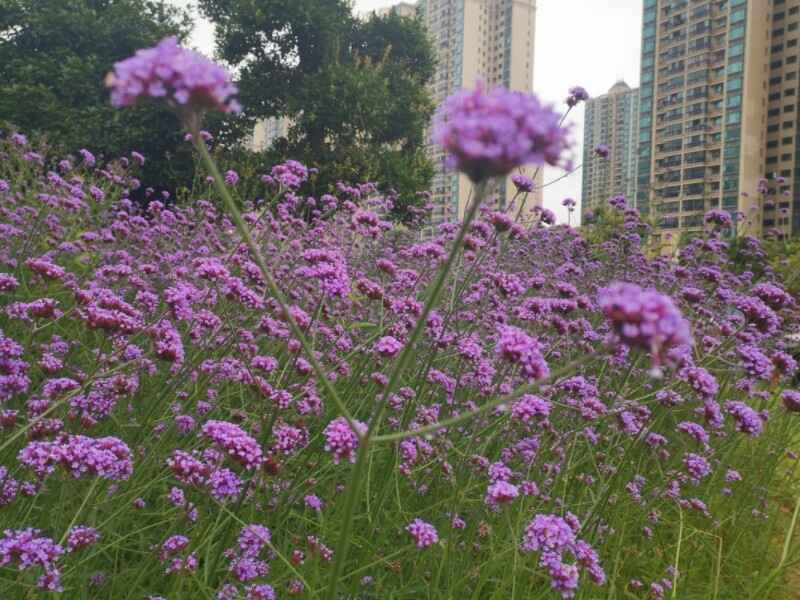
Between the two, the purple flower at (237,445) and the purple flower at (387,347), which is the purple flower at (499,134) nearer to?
the purple flower at (237,445)

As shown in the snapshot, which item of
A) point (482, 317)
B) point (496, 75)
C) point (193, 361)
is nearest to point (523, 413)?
point (193, 361)

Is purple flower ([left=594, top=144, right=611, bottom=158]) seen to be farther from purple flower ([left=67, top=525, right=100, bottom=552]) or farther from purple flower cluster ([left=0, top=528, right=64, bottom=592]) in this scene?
purple flower cluster ([left=0, top=528, right=64, bottom=592])

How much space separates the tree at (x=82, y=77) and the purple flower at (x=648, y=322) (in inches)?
646

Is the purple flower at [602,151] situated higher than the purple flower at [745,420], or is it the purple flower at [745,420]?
the purple flower at [602,151]

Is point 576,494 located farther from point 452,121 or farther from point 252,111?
point 252,111

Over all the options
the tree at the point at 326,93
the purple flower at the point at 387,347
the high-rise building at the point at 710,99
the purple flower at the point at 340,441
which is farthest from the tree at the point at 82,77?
the high-rise building at the point at 710,99

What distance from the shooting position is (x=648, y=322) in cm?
97

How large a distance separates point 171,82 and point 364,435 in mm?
694

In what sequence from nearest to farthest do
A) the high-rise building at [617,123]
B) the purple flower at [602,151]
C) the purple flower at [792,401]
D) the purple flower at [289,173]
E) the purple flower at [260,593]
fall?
the purple flower at [260,593] → the purple flower at [792,401] → the purple flower at [289,173] → the purple flower at [602,151] → the high-rise building at [617,123]

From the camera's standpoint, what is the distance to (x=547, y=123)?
918 mm

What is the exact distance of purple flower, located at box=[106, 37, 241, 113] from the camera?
100 centimetres

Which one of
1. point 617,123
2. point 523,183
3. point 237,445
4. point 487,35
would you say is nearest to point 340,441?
point 237,445

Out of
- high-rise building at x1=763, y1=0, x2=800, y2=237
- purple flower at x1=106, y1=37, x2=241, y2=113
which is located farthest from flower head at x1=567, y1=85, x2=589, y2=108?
high-rise building at x1=763, y1=0, x2=800, y2=237

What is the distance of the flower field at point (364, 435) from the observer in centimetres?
105
